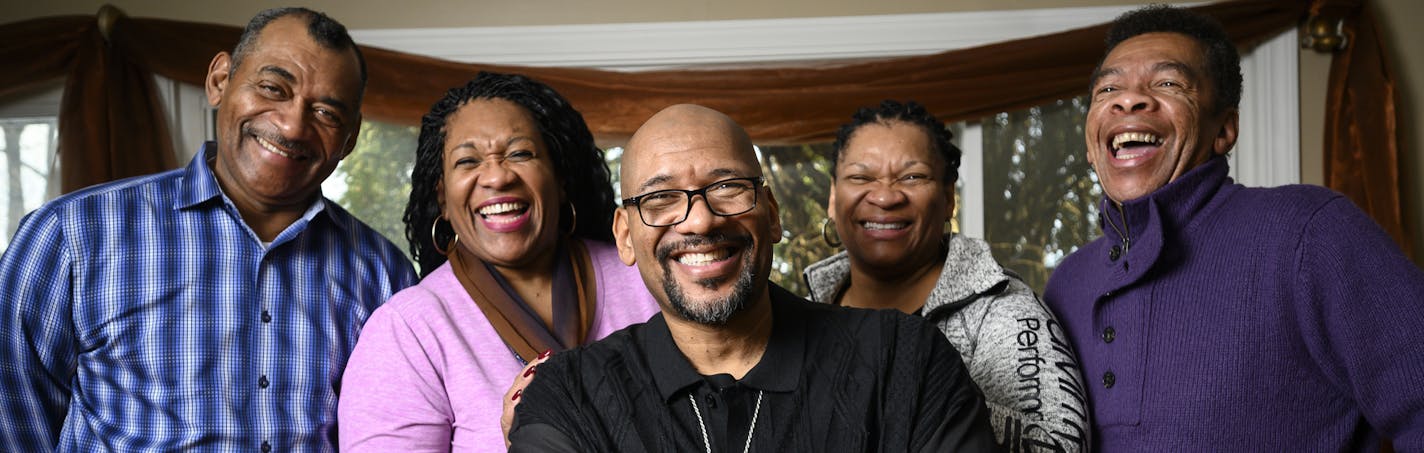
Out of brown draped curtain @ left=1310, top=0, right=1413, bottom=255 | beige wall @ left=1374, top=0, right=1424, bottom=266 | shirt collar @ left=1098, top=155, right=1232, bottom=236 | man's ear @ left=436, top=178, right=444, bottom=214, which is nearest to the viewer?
shirt collar @ left=1098, top=155, right=1232, bottom=236

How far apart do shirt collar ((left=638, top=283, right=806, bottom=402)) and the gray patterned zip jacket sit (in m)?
0.43

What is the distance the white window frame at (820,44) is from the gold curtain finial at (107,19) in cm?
80

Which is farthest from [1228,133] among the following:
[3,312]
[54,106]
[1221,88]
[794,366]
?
[54,106]

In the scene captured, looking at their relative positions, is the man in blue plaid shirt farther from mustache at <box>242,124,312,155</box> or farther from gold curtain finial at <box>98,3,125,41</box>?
gold curtain finial at <box>98,3,125,41</box>

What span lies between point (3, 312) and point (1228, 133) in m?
2.33

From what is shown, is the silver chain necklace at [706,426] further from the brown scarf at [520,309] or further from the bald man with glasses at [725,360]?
the brown scarf at [520,309]

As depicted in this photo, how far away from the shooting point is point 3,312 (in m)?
2.13

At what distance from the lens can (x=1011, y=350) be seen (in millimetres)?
2049

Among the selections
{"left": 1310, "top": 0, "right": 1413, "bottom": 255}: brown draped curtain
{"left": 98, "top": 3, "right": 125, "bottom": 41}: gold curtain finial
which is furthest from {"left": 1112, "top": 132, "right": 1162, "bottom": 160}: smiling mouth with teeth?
{"left": 98, "top": 3, "right": 125, "bottom": 41}: gold curtain finial

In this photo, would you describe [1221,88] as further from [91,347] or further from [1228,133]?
[91,347]

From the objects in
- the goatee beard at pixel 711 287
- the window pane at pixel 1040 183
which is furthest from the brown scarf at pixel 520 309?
the window pane at pixel 1040 183

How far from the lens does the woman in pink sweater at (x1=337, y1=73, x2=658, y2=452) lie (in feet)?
6.66

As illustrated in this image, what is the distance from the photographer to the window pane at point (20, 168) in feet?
13.6

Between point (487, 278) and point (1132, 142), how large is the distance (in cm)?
125
